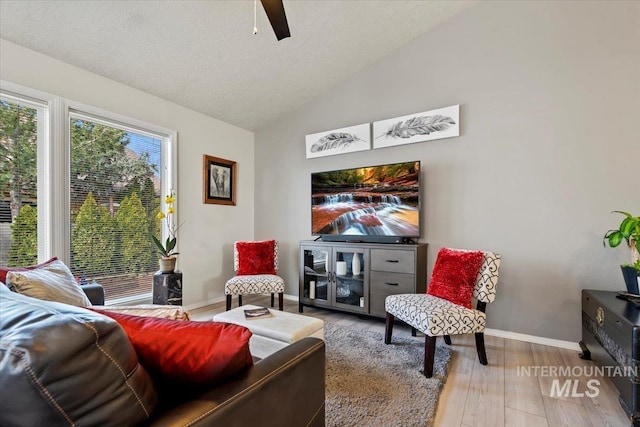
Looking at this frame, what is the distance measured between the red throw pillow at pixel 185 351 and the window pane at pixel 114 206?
102 inches

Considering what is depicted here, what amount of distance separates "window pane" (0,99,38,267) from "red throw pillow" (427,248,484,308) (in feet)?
11.1

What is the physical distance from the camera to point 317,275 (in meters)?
3.54

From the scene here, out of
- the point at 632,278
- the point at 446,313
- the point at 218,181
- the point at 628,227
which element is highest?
the point at 218,181

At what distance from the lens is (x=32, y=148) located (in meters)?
A: 2.52

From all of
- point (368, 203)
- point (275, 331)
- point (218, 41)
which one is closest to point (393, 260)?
point (368, 203)

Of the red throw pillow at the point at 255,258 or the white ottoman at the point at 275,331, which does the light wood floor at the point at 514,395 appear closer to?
the white ottoman at the point at 275,331

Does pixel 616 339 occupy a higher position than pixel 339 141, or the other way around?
pixel 339 141

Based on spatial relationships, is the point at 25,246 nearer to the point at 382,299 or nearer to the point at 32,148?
the point at 32,148

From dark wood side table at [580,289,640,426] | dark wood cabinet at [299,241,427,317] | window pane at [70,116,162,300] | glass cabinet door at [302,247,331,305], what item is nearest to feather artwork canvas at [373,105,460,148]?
dark wood cabinet at [299,241,427,317]

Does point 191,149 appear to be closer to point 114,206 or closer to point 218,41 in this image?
point 114,206

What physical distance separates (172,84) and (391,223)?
279cm

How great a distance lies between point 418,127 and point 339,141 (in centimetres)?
98

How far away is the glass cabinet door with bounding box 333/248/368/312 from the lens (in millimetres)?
3217

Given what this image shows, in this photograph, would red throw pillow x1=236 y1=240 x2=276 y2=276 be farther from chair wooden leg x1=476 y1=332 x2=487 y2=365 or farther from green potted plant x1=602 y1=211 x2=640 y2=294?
green potted plant x1=602 y1=211 x2=640 y2=294
